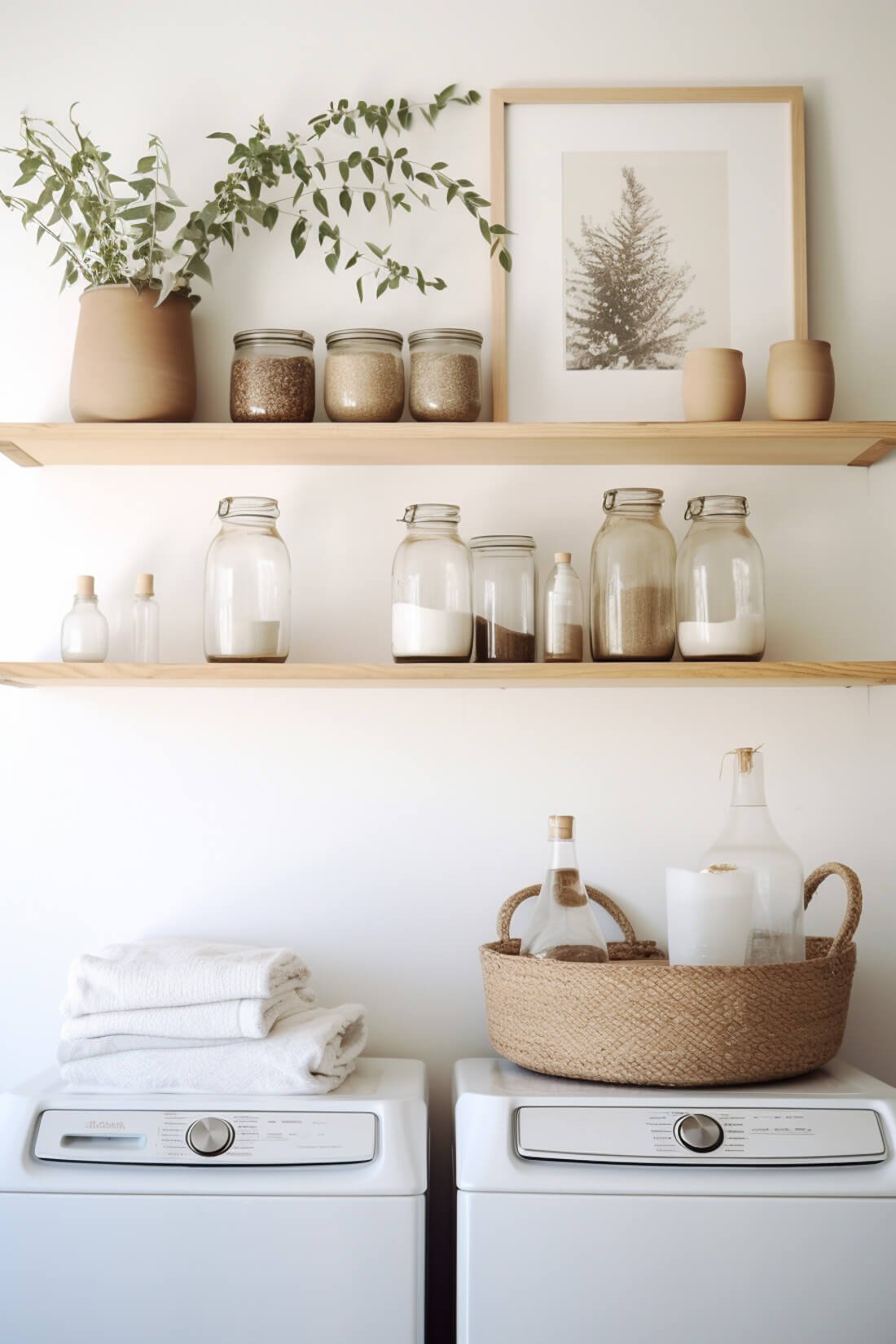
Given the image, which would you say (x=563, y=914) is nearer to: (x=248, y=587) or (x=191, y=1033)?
(x=191, y=1033)

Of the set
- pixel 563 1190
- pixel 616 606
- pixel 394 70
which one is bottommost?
pixel 563 1190

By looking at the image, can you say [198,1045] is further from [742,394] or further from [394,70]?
[394,70]

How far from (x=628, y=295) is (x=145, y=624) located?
0.88 meters

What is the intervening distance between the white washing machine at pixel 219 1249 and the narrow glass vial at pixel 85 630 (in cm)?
65

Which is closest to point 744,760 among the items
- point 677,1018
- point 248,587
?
point 677,1018

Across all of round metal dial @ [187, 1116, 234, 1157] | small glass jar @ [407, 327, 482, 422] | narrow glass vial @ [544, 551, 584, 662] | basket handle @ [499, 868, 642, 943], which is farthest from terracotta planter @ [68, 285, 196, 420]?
round metal dial @ [187, 1116, 234, 1157]

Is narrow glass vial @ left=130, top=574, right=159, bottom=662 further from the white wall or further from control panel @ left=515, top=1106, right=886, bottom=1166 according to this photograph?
control panel @ left=515, top=1106, right=886, bottom=1166

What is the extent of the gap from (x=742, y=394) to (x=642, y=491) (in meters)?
0.20

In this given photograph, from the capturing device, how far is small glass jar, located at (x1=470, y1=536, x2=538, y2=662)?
1.64m

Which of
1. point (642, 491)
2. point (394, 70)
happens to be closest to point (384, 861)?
point (642, 491)

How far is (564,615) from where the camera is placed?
166cm

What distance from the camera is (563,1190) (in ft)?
4.30

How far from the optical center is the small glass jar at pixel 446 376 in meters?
1.67

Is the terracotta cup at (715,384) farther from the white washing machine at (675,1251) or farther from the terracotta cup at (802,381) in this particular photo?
the white washing machine at (675,1251)
